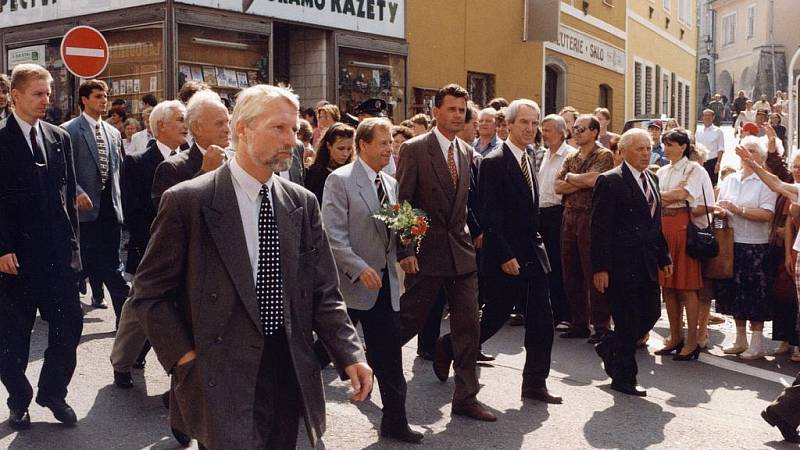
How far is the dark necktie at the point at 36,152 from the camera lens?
5883 millimetres

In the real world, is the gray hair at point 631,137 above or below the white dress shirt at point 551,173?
above

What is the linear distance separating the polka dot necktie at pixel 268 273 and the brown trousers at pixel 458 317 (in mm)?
2729

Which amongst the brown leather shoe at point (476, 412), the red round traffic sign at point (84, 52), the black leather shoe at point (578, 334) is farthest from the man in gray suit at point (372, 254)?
the red round traffic sign at point (84, 52)

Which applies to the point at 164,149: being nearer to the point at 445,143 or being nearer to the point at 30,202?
the point at 30,202

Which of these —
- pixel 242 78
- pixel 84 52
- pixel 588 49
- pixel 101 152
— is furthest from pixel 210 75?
pixel 588 49

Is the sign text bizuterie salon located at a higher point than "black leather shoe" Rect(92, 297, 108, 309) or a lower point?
higher

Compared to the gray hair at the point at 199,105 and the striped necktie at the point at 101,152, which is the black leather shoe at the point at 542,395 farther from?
the striped necktie at the point at 101,152

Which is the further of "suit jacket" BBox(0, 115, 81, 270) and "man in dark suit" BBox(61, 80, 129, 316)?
"man in dark suit" BBox(61, 80, 129, 316)

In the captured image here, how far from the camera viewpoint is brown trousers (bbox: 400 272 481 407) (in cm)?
628

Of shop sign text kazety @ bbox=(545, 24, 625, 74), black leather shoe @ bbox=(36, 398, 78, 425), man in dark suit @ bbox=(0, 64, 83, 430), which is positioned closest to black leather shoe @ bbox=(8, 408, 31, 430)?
man in dark suit @ bbox=(0, 64, 83, 430)

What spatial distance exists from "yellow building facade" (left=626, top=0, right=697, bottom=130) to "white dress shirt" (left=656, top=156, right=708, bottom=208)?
24127 mm

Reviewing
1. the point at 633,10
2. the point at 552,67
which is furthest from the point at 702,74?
the point at 552,67

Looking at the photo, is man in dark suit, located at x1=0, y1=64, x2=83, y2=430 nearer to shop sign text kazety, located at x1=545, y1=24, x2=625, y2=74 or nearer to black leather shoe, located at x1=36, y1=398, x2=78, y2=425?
black leather shoe, located at x1=36, y1=398, x2=78, y2=425

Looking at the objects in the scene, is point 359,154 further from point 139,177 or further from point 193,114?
point 139,177
